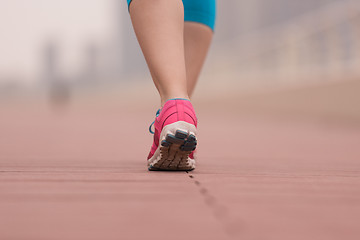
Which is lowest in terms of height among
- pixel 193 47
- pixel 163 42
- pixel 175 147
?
pixel 175 147

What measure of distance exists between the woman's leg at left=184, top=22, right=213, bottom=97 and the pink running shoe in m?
0.36

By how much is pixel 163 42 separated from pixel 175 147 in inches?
9.9

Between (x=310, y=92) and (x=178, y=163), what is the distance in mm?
4405

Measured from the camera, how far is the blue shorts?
148cm

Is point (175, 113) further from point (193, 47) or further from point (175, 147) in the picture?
point (193, 47)

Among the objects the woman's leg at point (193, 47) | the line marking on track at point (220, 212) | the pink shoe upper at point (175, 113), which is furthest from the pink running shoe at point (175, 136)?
the woman's leg at point (193, 47)

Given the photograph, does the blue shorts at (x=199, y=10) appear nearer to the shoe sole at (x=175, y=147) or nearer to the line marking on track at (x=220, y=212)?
the shoe sole at (x=175, y=147)

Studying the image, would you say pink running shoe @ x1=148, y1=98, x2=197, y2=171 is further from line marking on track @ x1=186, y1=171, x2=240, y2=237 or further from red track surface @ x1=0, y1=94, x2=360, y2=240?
line marking on track @ x1=186, y1=171, x2=240, y2=237

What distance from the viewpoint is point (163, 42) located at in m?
1.18

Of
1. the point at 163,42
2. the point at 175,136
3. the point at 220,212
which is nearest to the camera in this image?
the point at 220,212

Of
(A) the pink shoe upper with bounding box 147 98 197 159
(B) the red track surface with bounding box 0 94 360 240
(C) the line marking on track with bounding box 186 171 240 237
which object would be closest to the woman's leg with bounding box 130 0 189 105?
(A) the pink shoe upper with bounding box 147 98 197 159

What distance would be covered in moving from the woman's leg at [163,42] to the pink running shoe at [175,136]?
0.16 feet

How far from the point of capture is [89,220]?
62 cm

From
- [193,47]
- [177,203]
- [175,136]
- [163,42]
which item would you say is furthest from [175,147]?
[193,47]
